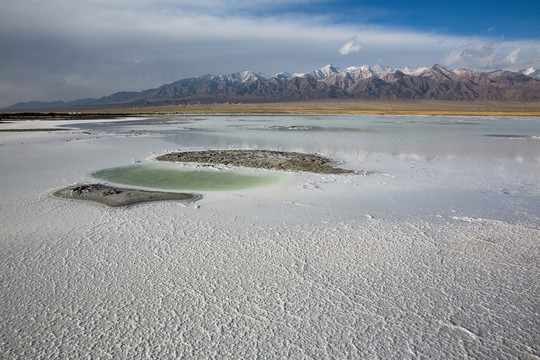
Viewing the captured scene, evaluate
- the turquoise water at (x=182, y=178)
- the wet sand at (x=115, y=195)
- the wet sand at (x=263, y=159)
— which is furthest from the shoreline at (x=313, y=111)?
the wet sand at (x=115, y=195)

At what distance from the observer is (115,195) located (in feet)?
22.6

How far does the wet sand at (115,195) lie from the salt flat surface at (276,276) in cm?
35

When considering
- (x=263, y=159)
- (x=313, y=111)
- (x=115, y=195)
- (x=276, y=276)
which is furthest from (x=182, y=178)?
(x=313, y=111)

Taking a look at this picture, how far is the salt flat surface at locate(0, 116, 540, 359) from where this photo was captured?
2799mm

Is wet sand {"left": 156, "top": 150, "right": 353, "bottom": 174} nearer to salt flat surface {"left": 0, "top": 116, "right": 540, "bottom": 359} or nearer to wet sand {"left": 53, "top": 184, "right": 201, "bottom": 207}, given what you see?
salt flat surface {"left": 0, "top": 116, "right": 540, "bottom": 359}

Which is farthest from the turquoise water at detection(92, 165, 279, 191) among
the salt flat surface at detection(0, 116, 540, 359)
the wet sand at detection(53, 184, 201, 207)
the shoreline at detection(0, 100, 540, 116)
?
the shoreline at detection(0, 100, 540, 116)

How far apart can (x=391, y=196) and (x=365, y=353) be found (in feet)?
15.6

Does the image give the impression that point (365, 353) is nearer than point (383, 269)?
Yes

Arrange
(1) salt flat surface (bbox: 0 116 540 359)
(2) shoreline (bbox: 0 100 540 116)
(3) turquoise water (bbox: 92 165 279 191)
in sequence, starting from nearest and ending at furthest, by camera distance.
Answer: (1) salt flat surface (bbox: 0 116 540 359) → (3) turquoise water (bbox: 92 165 279 191) → (2) shoreline (bbox: 0 100 540 116)

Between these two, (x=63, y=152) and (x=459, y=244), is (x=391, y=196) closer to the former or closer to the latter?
(x=459, y=244)

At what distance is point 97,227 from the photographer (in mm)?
5238

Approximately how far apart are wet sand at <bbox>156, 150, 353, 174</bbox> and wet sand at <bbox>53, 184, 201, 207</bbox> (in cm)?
366

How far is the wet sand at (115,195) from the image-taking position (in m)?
6.56

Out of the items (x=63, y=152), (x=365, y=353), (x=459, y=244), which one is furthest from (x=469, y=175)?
(x=63, y=152)
